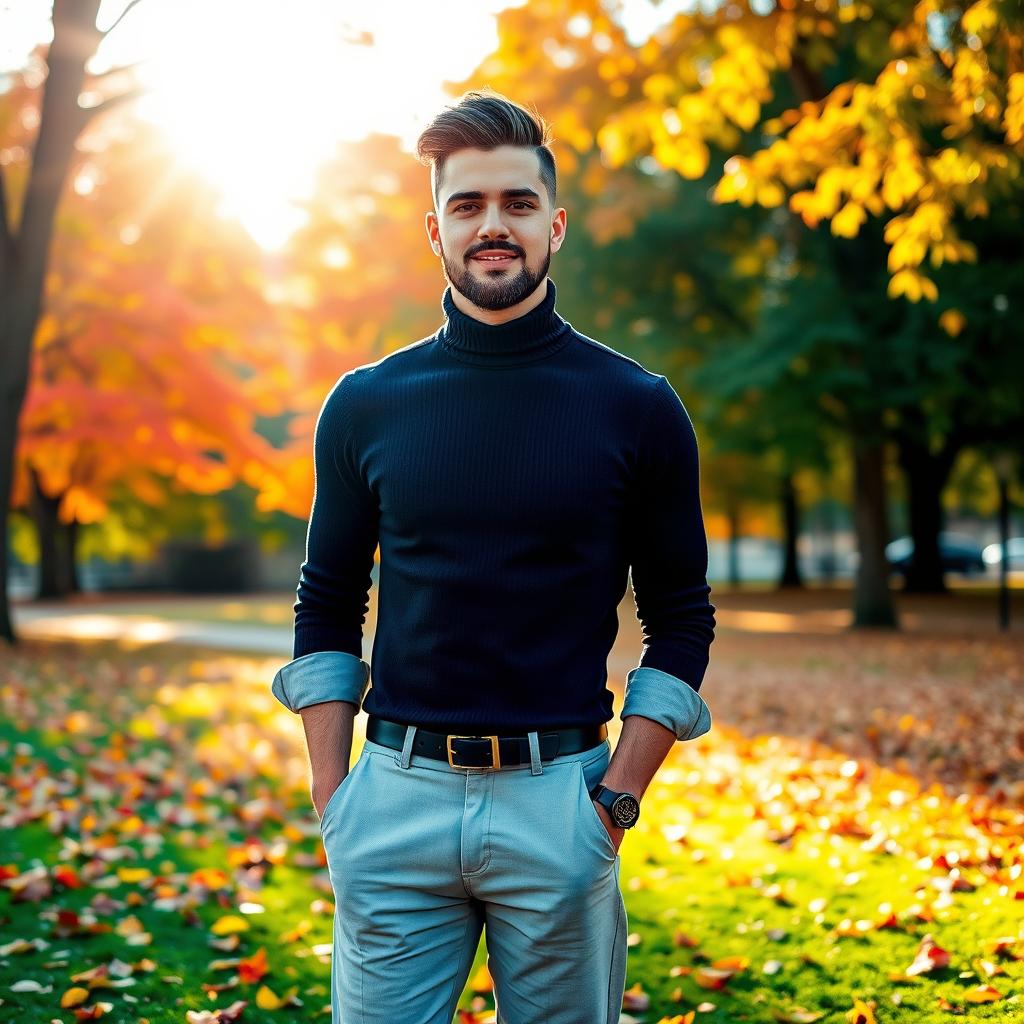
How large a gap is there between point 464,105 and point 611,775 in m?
1.39

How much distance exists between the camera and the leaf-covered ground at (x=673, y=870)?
14.0ft

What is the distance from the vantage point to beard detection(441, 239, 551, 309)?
2432 millimetres

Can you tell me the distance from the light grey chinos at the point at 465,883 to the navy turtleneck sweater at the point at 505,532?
0.40 ft

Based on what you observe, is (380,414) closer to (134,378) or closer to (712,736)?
(712,736)

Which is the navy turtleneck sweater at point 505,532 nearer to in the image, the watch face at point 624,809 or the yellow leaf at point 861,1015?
the watch face at point 624,809

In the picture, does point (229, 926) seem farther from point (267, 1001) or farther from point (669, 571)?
point (669, 571)

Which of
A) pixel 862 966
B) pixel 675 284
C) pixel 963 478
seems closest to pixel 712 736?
pixel 862 966

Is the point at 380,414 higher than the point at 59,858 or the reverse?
higher

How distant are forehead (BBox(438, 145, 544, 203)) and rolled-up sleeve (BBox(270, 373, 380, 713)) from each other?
1.60ft

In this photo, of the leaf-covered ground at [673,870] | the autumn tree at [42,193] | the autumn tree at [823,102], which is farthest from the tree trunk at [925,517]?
the autumn tree at [42,193]

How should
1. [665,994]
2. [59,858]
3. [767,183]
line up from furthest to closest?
[767,183] < [59,858] < [665,994]

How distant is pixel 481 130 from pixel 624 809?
1389 mm

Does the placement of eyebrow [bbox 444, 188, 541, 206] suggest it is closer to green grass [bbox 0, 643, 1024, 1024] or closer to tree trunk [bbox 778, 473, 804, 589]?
green grass [bbox 0, 643, 1024, 1024]

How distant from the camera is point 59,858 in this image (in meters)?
5.84
